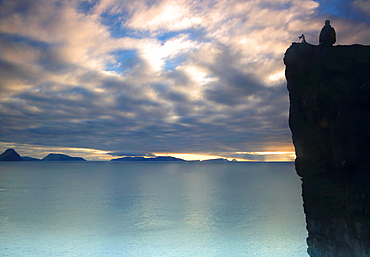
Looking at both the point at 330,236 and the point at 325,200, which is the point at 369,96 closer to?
the point at 325,200

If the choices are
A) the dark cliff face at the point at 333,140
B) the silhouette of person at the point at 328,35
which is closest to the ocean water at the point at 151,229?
the dark cliff face at the point at 333,140

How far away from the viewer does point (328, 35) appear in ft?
25.2

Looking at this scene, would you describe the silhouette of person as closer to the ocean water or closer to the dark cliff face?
the dark cliff face

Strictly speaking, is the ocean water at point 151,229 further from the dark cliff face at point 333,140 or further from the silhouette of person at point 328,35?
the silhouette of person at point 328,35

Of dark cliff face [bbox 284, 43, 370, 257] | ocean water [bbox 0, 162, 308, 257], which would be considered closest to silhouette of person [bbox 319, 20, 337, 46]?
dark cliff face [bbox 284, 43, 370, 257]

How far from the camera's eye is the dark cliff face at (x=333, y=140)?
22.3ft

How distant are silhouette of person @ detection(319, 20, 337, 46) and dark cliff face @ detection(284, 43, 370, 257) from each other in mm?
258

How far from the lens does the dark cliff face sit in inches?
268

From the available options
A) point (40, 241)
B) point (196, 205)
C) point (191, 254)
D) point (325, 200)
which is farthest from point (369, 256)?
point (196, 205)

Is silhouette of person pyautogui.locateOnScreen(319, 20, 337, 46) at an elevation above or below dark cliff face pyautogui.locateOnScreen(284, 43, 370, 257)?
above

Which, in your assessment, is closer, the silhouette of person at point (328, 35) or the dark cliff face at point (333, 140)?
the dark cliff face at point (333, 140)

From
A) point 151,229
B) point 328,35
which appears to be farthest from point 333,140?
point 151,229

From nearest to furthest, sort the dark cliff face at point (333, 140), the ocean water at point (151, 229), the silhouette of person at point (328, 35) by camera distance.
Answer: the dark cliff face at point (333, 140) < the silhouette of person at point (328, 35) < the ocean water at point (151, 229)

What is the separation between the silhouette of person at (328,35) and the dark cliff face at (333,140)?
0.26 meters
